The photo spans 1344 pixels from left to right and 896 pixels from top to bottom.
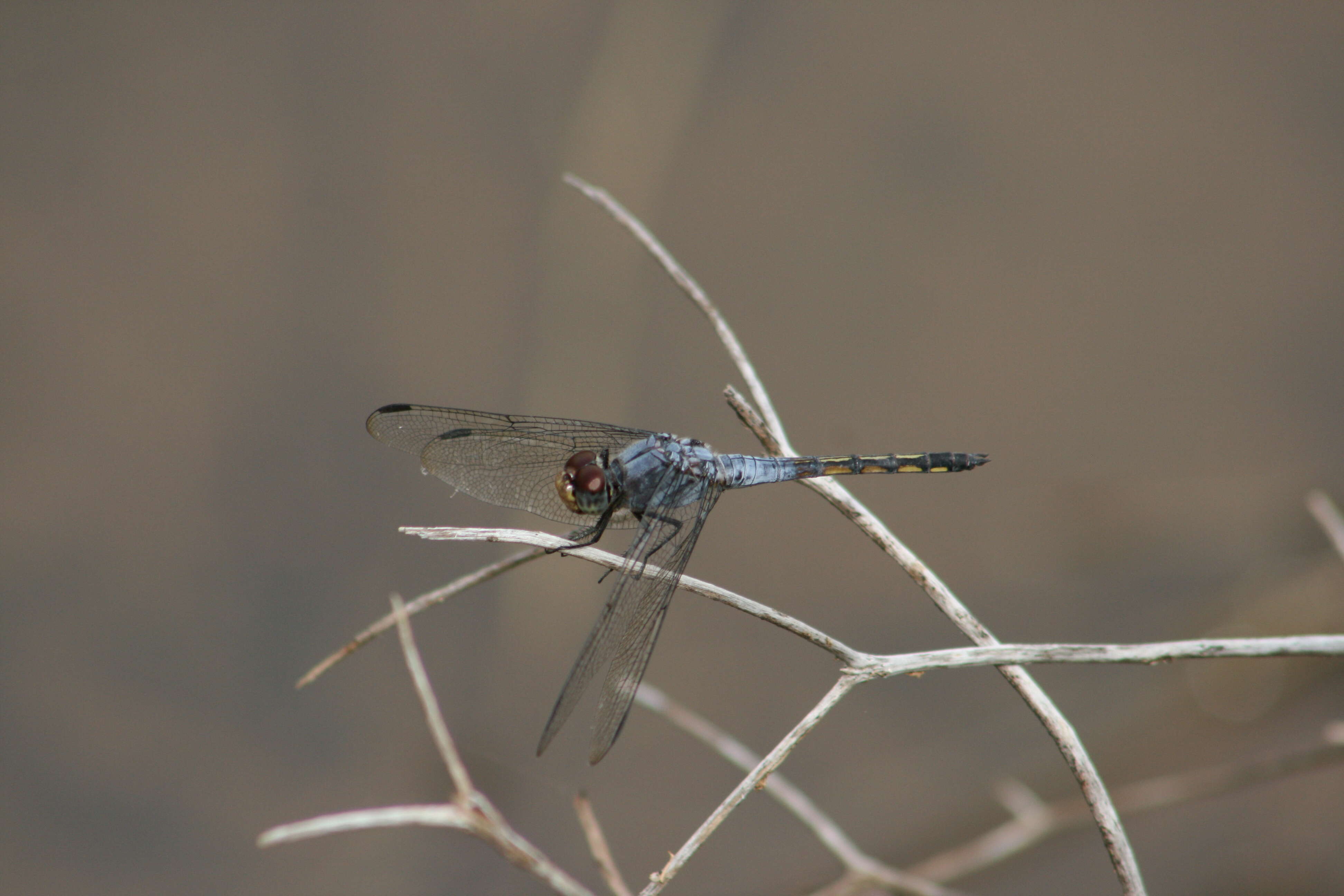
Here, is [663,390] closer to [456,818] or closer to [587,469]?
[587,469]

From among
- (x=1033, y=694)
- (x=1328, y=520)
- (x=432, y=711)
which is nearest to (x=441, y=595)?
(x=432, y=711)

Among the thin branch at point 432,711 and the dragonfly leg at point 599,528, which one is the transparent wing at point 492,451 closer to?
the dragonfly leg at point 599,528

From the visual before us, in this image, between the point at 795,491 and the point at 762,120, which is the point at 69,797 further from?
the point at 762,120

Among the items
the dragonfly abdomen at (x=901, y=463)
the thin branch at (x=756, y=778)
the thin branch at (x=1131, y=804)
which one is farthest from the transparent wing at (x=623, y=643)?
the thin branch at (x=1131, y=804)

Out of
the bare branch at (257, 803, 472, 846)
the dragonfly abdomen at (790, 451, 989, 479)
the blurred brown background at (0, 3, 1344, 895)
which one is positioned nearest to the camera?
the bare branch at (257, 803, 472, 846)

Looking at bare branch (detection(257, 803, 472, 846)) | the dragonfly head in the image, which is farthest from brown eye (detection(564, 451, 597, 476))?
bare branch (detection(257, 803, 472, 846))

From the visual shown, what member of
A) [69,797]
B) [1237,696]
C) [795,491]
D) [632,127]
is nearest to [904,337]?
[795,491]

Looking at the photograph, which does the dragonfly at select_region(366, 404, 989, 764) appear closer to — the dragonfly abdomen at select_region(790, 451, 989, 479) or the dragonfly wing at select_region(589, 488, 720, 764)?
the dragonfly wing at select_region(589, 488, 720, 764)
